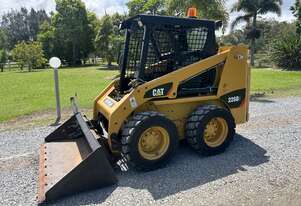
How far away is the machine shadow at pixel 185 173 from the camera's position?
4016 mm

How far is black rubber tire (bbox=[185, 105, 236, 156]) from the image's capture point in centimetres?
491

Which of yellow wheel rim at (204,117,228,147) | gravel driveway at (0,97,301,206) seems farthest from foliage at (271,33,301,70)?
yellow wheel rim at (204,117,228,147)

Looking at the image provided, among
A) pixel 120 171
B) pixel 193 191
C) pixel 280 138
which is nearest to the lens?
pixel 193 191

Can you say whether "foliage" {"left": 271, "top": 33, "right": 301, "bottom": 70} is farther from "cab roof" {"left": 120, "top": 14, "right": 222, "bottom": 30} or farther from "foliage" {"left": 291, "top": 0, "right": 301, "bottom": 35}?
"cab roof" {"left": 120, "top": 14, "right": 222, "bottom": 30}

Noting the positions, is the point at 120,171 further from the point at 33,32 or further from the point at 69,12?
the point at 33,32

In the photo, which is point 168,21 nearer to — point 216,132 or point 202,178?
point 216,132

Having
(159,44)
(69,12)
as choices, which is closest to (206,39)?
(159,44)

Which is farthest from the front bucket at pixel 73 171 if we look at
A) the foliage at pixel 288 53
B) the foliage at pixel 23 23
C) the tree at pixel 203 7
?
the foliage at pixel 23 23

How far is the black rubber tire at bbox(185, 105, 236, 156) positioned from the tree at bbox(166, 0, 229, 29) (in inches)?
323

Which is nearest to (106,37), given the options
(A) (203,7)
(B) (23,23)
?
(A) (203,7)

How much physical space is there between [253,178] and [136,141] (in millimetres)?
1724

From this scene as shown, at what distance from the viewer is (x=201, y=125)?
4.90 metres

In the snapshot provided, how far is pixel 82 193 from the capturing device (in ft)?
13.1

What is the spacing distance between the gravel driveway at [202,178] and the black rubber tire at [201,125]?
16cm
